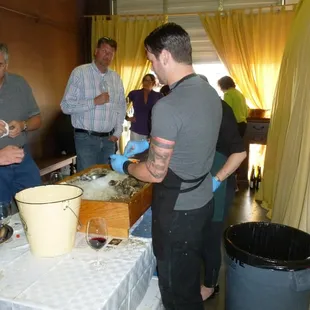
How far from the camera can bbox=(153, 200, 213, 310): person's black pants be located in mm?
1265

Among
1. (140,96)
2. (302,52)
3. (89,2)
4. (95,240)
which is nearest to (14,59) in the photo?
(140,96)

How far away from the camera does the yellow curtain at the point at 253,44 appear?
4.47 m

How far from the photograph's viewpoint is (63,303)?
3.09 feet

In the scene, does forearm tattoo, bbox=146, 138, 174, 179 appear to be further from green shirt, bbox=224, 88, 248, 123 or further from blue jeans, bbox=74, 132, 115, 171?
green shirt, bbox=224, 88, 248, 123

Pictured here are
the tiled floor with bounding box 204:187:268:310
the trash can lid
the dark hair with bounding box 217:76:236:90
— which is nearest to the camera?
the trash can lid

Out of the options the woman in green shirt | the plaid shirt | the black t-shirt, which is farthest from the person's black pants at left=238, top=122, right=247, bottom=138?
the black t-shirt

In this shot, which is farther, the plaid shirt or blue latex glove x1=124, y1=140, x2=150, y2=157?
the plaid shirt

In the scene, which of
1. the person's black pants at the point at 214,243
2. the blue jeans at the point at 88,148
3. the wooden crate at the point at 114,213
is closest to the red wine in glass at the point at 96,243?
the wooden crate at the point at 114,213

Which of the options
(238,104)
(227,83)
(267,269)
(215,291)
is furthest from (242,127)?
(267,269)

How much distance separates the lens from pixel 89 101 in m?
2.53

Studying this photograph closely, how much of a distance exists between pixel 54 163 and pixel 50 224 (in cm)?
291

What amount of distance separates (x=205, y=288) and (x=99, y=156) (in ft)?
4.17

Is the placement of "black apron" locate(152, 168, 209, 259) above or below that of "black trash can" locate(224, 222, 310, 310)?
above

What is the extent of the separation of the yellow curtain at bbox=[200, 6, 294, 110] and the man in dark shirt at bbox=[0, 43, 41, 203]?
10.8ft
